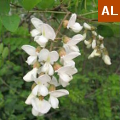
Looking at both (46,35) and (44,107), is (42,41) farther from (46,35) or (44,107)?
(44,107)

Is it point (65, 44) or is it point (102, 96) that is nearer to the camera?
point (65, 44)

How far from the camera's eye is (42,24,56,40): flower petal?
738mm

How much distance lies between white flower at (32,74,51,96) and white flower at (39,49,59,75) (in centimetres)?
1

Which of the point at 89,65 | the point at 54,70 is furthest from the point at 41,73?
the point at 89,65

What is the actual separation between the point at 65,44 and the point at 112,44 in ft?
7.87

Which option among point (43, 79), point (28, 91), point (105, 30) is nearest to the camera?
point (43, 79)

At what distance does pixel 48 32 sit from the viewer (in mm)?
738

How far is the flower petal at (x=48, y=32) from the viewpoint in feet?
2.42

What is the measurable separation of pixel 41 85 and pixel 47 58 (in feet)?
0.20

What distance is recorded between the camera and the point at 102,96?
66.2 inches

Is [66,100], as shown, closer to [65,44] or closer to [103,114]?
[103,114]

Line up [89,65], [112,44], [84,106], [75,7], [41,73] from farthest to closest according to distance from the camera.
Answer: [112,44], [89,65], [84,106], [75,7], [41,73]

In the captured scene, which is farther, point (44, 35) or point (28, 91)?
point (28, 91)

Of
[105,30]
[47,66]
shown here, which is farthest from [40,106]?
[105,30]
